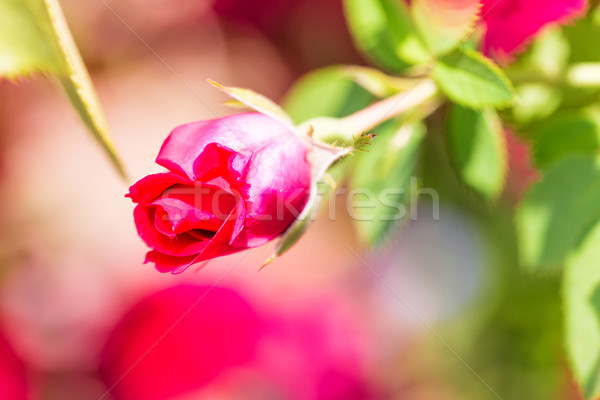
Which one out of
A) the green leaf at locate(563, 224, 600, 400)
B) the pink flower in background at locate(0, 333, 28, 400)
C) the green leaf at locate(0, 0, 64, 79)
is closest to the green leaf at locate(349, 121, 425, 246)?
the green leaf at locate(563, 224, 600, 400)

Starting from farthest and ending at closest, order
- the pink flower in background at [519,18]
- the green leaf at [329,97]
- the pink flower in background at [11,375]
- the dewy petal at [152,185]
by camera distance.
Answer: the pink flower in background at [11,375] → the green leaf at [329,97] → the pink flower in background at [519,18] → the dewy petal at [152,185]

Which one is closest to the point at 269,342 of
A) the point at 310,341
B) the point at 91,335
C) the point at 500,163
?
the point at 310,341

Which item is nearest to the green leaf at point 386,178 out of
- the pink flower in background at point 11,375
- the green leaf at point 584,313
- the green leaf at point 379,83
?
the green leaf at point 379,83

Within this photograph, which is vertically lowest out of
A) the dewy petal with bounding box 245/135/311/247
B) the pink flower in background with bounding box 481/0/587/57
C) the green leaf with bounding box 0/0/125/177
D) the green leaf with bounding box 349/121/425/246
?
the green leaf with bounding box 349/121/425/246

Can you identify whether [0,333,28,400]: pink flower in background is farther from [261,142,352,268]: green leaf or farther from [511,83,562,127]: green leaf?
[511,83,562,127]: green leaf

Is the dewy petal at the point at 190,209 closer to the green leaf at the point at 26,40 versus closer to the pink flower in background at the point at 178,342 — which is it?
the green leaf at the point at 26,40

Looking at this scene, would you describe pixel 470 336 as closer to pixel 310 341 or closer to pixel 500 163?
pixel 310 341
